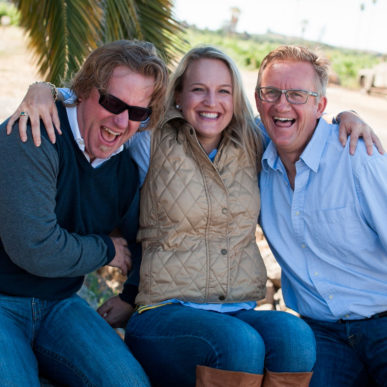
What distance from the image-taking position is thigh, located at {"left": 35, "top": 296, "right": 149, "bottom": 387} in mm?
2506

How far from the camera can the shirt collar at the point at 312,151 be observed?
9.96 ft

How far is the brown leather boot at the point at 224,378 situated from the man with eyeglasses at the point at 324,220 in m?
0.59

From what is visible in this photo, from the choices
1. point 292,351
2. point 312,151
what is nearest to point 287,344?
point 292,351

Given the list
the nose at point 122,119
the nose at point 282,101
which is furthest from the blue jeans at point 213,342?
the nose at point 282,101

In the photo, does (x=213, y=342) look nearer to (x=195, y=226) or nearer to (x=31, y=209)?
(x=195, y=226)

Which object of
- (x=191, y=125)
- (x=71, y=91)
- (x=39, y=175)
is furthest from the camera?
(x=191, y=125)

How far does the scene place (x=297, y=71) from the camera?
312 cm

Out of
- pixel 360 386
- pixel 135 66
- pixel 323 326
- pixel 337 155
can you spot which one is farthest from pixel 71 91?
pixel 360 386

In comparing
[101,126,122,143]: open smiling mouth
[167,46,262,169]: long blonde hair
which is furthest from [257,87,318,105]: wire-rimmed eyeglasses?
[101,126,122,143]: open smiling mouth

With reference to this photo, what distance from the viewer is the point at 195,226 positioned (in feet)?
9.64

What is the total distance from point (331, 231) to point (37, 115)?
1.83 metres

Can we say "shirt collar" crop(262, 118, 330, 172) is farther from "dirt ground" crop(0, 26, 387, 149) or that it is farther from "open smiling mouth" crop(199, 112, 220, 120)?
"dirt ground" crop(0, 26, 387, 149)

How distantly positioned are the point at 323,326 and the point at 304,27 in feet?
346

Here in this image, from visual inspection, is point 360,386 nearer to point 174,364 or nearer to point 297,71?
point 174,364
